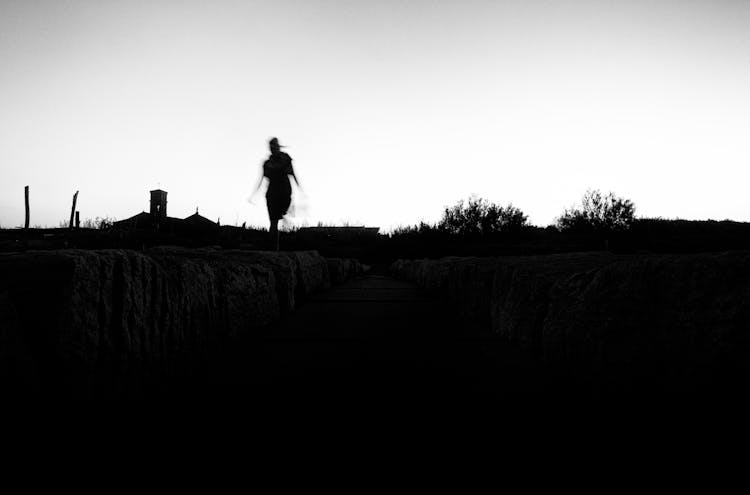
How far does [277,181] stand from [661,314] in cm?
540

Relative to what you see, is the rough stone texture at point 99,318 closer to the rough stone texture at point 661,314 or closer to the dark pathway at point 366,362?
the dark pathway at point 366,362

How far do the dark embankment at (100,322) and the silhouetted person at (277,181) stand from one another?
425 centimetres

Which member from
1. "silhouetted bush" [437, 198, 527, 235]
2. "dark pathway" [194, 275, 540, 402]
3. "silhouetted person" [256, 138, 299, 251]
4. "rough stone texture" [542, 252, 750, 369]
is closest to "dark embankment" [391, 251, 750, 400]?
"rough stone texture" [542, 252, 750, 369]

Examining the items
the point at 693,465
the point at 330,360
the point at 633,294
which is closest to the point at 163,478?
the point at 330,360

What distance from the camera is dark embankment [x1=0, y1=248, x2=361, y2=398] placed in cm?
81

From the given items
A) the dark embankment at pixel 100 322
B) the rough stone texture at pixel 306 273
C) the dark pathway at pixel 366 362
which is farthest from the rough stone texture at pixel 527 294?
the rough stone texture at pixel 306 273

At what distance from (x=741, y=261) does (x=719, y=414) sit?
289 mm

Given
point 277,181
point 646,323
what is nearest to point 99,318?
point 646,323

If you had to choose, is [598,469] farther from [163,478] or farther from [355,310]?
[355,310]

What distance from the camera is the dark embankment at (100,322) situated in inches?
31.8

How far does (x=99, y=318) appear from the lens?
36.7 inches

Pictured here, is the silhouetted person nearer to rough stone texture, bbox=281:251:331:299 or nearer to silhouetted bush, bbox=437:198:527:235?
rough stone texture, bbox=281:251:331:299

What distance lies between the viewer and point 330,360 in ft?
4.88

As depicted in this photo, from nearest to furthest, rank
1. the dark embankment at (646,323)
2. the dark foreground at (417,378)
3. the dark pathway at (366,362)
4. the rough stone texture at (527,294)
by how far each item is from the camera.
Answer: the dark embankment at (646,323) → the dark foreground at (417,378) → the dark pathway at (366,362) → the rough stone texture at (527,294)
